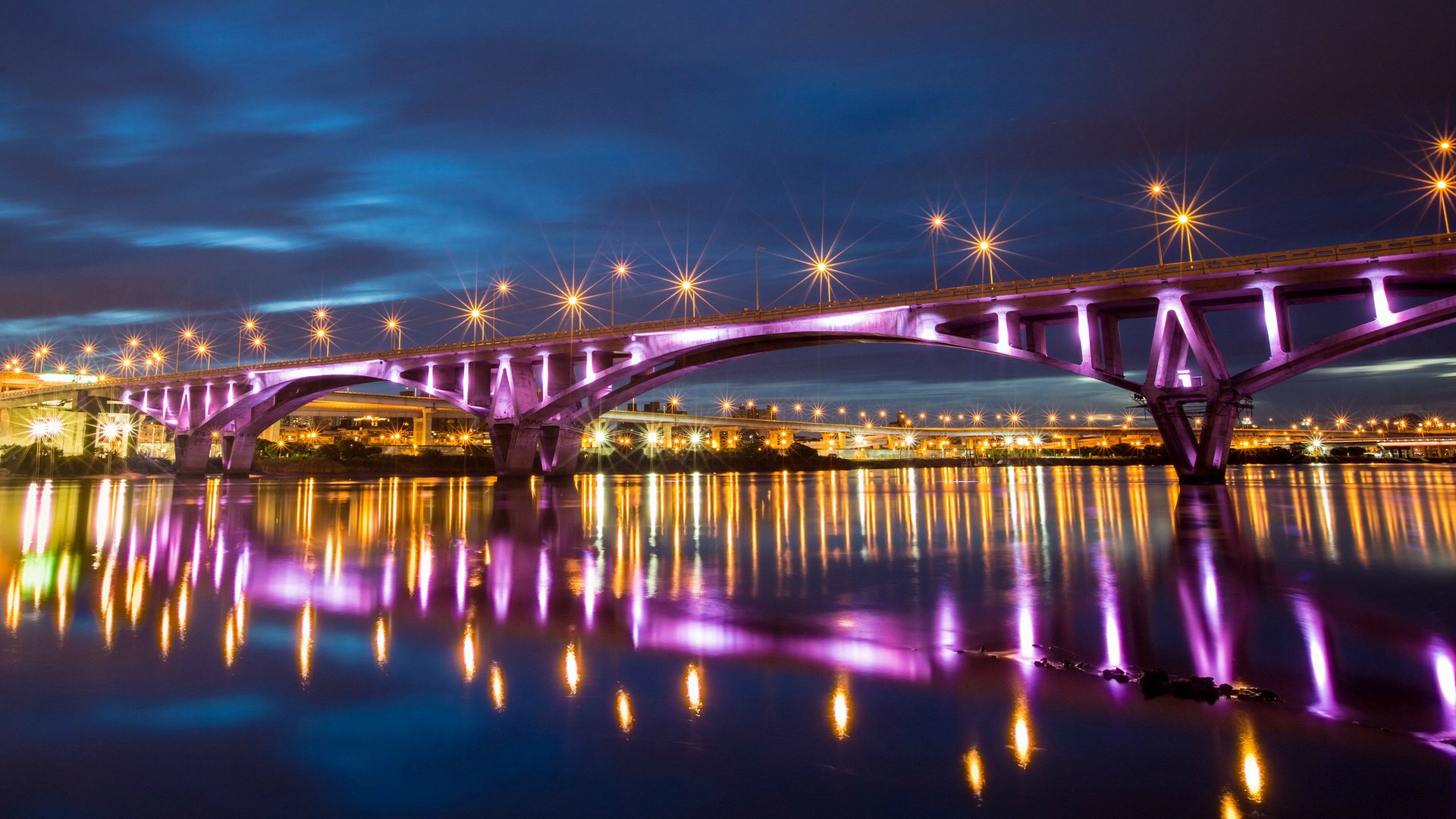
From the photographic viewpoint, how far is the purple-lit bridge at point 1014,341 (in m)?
36.9

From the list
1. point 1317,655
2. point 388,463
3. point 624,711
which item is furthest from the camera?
point 388,463

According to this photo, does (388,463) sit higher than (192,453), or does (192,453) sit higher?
(192,453)

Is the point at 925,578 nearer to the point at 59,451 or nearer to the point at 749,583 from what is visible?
the point at 749,583

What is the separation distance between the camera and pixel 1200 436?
42.8 meters

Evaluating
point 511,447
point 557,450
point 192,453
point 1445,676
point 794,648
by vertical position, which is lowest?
point 1445,676

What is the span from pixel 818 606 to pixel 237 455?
92.6 m

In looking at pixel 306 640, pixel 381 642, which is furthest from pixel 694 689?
pixel 306 640

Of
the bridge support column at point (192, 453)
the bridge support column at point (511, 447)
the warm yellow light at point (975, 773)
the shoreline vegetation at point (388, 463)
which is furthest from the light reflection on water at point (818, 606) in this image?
the bridge support column at point (192, 453)

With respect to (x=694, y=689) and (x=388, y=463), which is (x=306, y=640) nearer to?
(x=694, y=689)

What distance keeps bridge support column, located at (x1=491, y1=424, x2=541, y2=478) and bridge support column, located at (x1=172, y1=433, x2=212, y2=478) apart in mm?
40187

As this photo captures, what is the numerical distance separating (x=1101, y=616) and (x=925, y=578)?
3.58m

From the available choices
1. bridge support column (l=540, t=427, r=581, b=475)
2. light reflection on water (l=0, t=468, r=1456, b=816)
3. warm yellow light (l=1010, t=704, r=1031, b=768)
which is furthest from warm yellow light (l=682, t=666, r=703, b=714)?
bridge support column (l=540, t=427, r=581, b=475)

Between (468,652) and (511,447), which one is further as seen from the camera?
(511,447)

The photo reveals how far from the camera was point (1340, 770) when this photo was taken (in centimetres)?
482
